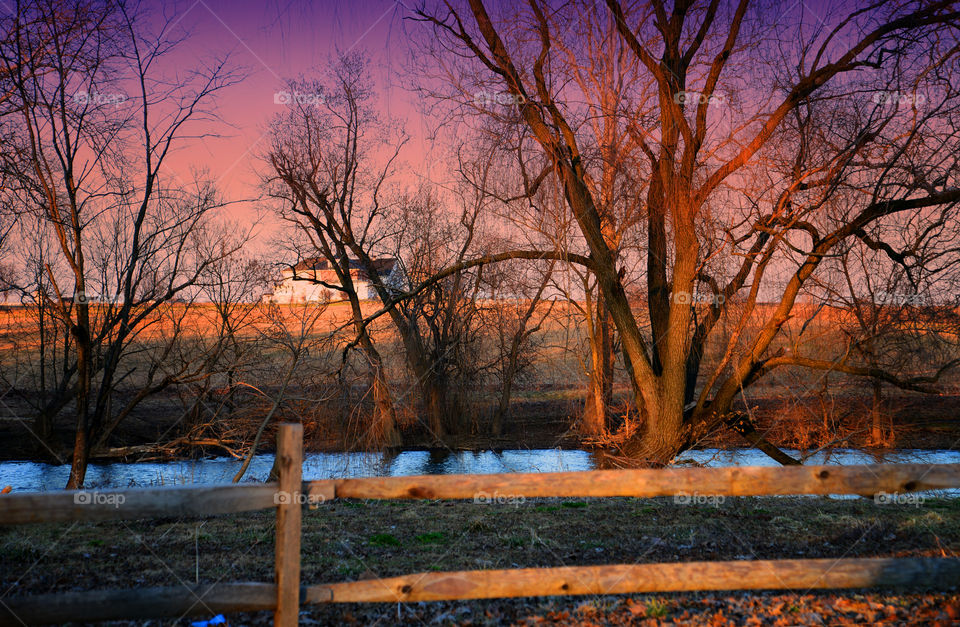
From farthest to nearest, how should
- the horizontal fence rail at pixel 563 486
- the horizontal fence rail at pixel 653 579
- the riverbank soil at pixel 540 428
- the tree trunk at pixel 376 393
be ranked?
the riverbank soil at pixel 540 428
the tree trunk at pixel 376 393
the horizontal fence rail at pixel 653 579
the horizontal fence rail at pixel 563 486

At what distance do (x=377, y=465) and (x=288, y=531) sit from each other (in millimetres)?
11571

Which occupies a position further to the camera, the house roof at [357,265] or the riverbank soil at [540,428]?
the house roof at [357,265]

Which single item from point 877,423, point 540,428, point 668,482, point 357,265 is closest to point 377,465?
point 357,265

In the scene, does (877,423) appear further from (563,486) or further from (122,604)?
(122,604)

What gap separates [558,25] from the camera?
11.4m

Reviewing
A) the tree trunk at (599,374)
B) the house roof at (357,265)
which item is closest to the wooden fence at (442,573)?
the tree trunk at (599,374)

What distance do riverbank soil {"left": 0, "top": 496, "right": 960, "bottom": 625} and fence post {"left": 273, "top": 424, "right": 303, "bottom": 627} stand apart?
722 millimetres

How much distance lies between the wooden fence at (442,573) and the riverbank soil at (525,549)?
1.77ft

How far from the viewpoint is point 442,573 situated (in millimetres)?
4102

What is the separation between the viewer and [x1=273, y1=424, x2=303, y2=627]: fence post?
3904mm

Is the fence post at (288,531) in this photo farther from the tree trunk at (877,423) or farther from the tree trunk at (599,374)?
the tree trunk at (877,423)

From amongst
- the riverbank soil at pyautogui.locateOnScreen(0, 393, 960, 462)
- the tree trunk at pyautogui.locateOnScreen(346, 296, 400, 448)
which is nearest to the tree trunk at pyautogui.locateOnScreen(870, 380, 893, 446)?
the riverbank soil at pyautogui.locateOnScreen(0, 393, 960, 462)

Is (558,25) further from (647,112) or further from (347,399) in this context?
(347,399)

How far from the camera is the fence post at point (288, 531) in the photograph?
3.90 metres
